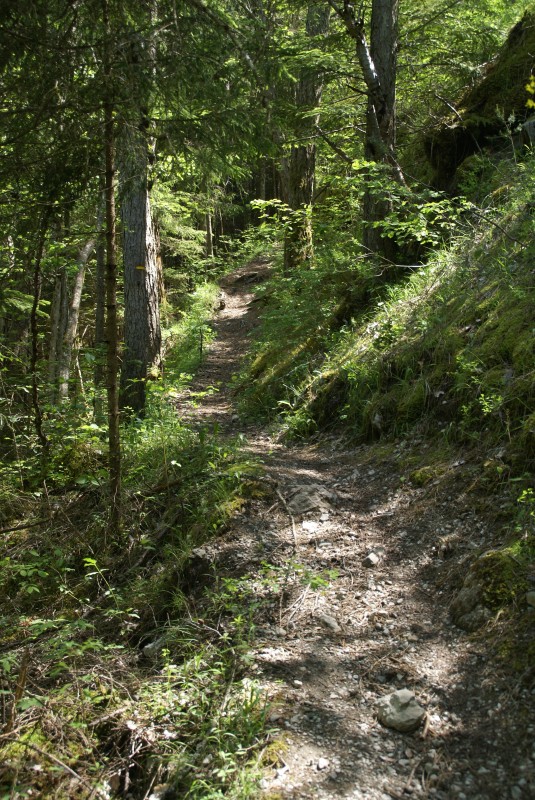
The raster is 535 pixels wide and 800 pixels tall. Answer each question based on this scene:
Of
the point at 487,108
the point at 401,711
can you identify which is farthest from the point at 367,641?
the point at 487,108

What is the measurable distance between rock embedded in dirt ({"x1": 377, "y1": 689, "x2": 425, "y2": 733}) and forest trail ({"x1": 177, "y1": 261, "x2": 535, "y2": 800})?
1.4 inches

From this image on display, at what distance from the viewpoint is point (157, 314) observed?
830 centimetres

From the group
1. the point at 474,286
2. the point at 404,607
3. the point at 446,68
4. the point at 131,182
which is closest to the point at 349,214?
the point at 446,68

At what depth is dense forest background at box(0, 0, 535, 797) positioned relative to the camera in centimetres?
398

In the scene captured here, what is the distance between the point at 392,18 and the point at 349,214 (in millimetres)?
4358

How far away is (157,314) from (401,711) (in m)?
6.59

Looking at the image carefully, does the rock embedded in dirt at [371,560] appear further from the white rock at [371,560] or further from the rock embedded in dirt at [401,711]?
the rock embedded in dirt at [401,711]

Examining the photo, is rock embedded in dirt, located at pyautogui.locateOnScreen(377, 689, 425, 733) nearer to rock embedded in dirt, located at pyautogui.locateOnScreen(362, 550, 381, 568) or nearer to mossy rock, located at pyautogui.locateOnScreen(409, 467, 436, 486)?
rock embedded in dirt, located at pyautogui.locateOnScreen(362, 550, 381, 568)

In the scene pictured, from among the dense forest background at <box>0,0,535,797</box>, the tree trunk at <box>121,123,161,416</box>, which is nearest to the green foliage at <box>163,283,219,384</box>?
the tree trunk at <box>121,123,161,416</box>

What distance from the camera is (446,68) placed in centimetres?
949

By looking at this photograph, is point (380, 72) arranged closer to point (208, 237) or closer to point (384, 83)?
point (384, 83)

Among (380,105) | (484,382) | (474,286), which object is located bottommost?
(484,382)

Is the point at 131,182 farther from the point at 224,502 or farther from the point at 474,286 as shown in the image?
the point at 474,286

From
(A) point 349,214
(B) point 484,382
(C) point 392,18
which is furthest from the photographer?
(A) point 349,214
